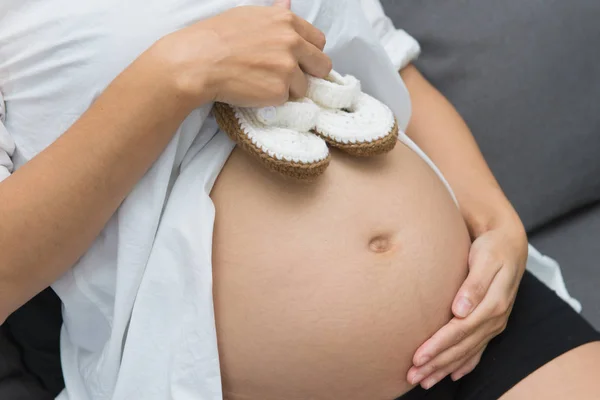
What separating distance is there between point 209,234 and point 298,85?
198 mm

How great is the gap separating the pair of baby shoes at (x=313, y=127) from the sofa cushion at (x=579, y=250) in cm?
57

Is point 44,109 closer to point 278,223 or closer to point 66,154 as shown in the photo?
point 66,154

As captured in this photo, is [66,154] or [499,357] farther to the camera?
[499,357]

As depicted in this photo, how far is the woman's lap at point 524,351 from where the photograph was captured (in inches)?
30.0

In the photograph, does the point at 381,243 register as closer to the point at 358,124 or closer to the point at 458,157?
the point at 358,124

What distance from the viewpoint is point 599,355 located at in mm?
779

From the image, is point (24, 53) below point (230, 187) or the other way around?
the other way around

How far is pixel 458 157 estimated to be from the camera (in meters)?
0.95

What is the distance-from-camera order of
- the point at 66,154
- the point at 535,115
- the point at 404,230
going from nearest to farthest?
the point at 66,154 → the point at 404,230 → the point at 535,115

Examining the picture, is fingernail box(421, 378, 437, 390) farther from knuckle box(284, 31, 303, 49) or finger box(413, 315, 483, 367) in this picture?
knuckle box(284, 31, 303, 49)

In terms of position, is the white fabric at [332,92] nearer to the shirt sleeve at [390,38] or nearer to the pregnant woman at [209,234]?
the pregnant woman at [209,234]

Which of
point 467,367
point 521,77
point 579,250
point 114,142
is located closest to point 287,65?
point 114,142

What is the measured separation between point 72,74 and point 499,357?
614 mm

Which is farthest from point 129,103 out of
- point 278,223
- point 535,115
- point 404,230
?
point 535,115
